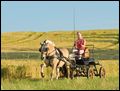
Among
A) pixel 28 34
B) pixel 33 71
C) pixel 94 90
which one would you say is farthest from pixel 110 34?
pixel 94 90

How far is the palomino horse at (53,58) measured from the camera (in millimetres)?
18734

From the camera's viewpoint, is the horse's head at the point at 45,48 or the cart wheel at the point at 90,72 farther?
the cart wheel at the point at 90,72

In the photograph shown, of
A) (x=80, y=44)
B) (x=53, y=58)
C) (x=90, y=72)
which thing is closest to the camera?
(x=53, y=58)

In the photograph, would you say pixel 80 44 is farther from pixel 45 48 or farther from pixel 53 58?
pixel 45 48

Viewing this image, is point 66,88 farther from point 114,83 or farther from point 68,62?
point 68,62

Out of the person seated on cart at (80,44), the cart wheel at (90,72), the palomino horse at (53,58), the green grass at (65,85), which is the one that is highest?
the person seated on cart at (80,44)

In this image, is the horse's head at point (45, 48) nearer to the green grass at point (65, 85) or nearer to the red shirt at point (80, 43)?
the red shirt at point (80, 43)

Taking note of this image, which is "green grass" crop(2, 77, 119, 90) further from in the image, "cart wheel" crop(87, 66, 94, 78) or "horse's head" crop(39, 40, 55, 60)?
"cart wheel" crop(87, 66, 94, 78)

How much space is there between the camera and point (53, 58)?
19.0m

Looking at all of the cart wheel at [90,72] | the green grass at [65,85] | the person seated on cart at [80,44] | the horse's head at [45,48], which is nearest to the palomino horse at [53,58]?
the horse's head at [45,48]

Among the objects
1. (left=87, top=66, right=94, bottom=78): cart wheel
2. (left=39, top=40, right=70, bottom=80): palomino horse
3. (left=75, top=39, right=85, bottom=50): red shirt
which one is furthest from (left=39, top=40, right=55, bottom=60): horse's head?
(left=87, top=66, right=94, bottom=78): cart wheel

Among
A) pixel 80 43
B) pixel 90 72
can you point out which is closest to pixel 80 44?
pixel 80 43

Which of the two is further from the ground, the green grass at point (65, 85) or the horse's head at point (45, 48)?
the horse's head at point (45, 48)

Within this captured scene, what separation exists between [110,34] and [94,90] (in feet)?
269
